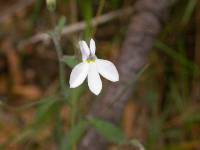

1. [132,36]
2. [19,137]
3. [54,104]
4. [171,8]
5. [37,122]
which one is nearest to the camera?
[54,104]

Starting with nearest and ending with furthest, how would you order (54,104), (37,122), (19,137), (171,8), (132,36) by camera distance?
(54,104) → (37,122) → (19,137) → (132,36) → (171,8)

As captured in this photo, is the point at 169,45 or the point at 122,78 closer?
the point at 122,78

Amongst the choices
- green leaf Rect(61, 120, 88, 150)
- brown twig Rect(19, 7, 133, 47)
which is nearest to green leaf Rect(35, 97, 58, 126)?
green leaf Rect(61, 120, 88, 150)

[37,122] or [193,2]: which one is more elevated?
[193,2]

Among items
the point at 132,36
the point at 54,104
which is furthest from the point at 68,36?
the point at 54,104

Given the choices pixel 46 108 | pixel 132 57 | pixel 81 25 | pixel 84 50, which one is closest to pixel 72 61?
pixel 84 50

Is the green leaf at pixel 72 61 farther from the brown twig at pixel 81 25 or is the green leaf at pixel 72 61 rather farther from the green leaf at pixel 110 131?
the brown twig at pixel 81 25

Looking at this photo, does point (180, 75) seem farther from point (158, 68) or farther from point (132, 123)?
point (132, 123)
